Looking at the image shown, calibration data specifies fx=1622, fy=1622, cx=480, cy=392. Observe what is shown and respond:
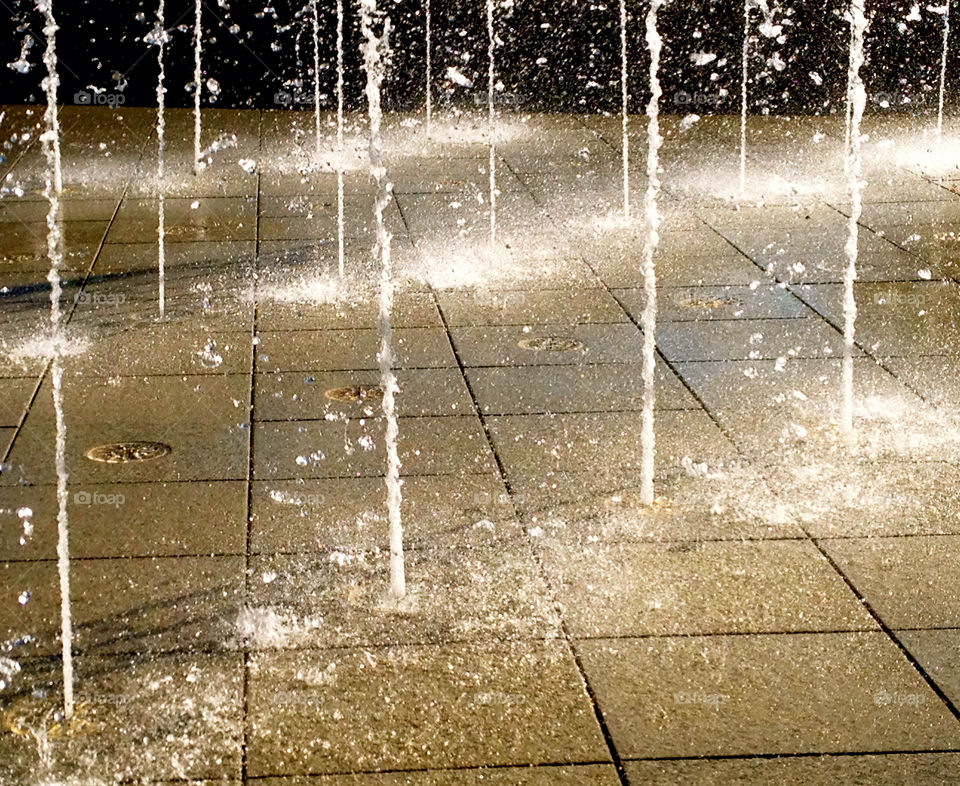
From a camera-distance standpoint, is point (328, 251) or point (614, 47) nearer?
point (328, 251)

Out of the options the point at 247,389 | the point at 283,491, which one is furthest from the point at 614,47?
the point at 283,491

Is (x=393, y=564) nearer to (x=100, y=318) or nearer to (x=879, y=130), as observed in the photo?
(x=100, y=318)

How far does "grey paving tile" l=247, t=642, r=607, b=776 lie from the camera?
453 centimetres

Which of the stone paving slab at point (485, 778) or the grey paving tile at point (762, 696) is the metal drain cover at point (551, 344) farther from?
the stone paving slab at point (485, 778)

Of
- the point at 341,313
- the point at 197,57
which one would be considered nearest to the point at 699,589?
the point at 341,313

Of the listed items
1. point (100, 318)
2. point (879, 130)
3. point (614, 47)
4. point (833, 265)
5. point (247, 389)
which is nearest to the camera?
point (247, 389)

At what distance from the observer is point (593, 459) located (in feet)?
22.7

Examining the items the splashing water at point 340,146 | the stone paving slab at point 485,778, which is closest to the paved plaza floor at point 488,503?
the stone paving slab at point 485,778

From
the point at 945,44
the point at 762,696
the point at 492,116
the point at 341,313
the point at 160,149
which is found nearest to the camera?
the point at 762,696

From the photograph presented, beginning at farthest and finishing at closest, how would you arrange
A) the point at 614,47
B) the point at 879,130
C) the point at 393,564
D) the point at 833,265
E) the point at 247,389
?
the point at 614,47 < the point at 879,130 < the point at 833,265 < the point at 247,389 < the point at 393,564

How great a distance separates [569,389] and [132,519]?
2436 mm

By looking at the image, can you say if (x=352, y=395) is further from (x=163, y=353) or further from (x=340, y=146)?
(x=340, y=146)

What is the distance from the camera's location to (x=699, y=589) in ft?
18.4

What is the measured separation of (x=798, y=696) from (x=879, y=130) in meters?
11.9
